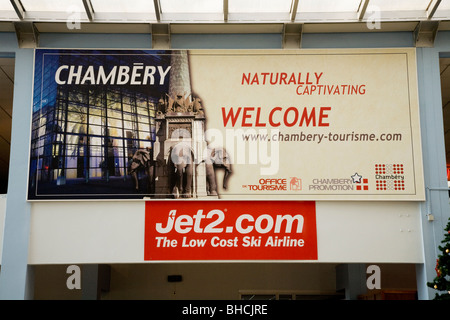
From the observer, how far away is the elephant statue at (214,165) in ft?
35.4

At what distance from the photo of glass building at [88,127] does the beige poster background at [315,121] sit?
1.20m

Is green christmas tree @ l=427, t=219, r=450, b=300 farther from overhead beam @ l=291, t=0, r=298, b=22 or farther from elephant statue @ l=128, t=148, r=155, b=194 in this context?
elephant statue @ l=128, t=148, r=155, b=194

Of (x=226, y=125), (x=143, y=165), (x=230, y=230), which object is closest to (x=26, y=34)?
(x=143, y=165)

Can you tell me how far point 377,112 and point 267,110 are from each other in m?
2.09

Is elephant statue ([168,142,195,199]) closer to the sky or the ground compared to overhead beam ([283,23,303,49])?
closer to the ground

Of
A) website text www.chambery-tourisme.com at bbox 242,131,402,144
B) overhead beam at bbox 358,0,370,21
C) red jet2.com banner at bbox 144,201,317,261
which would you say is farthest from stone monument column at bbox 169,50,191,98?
overhead beam at bbox 358,0,370,21

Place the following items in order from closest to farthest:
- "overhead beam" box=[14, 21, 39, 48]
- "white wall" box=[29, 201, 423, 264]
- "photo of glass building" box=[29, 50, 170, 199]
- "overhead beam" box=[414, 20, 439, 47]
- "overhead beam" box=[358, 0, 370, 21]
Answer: "white wall" box=[29, 201, 423, 264] → "photo of glass building" box=[29, 50, 170, 199] → "overhead beam" box=[358, 0, 370, 21] → "overhead beam" box=[14, 21, 39, 48] → "overhead beam" box=[414, 20, 439, 47]

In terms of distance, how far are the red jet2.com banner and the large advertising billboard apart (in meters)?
0.22

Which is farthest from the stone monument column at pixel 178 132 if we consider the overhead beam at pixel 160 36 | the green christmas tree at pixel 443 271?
the green christmas tree at pixel 443 271

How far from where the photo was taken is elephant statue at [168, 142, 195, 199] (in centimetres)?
1077

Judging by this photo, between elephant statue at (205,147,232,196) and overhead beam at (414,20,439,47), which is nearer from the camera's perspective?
elephant statue at (205,147,232,196)

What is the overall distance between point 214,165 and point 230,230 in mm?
1240

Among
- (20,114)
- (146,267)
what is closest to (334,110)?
(20,114)

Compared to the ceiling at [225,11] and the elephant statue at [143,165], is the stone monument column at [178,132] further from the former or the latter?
the ceiling at [225,11]
